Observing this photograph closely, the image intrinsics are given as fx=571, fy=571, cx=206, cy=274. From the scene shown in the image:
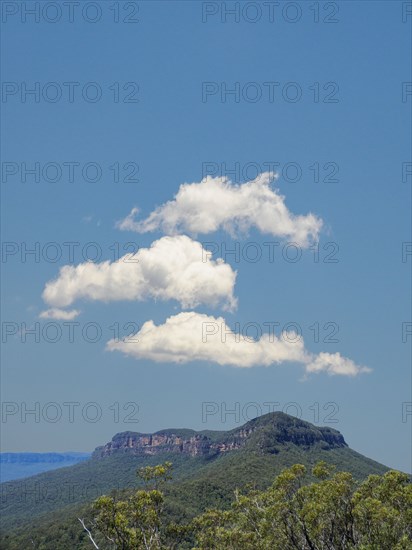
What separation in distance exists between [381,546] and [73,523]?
14767 cm

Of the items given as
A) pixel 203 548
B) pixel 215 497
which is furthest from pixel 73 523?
pixel 203 548

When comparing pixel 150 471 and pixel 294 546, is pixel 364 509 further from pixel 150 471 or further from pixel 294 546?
pixel 150 471

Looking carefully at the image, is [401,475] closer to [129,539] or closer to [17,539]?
[129,539]

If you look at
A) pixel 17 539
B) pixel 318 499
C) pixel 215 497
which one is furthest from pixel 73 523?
pixel 318 499

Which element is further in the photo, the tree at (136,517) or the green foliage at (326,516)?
the tree at (136,517)

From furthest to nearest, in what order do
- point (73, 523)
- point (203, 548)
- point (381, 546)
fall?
point (73, 523) < point (203, 548) < point (381, 546)

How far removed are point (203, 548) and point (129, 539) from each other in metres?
10.8

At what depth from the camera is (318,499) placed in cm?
4428

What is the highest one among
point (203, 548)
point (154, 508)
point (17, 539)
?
point (154, 508)

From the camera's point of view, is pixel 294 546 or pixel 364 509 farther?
pixel 294 546

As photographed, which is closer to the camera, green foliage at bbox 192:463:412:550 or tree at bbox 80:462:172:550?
green foliage at bbox 192:463:412:550

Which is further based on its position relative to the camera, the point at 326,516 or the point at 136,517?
the point at 136,517

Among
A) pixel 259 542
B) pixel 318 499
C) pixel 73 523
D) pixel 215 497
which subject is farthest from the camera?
pixel 215 497

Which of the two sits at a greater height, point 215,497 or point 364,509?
point 364,509
